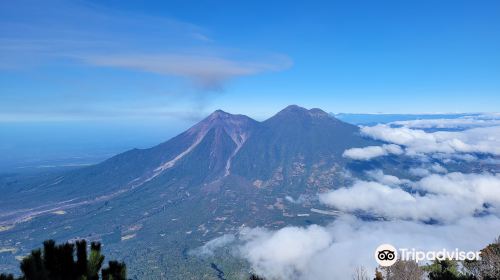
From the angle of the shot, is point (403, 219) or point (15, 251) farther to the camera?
point (403, 219)

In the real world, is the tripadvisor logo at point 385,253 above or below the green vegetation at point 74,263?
below

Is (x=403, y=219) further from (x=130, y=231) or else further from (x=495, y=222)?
(x=130, y=231)

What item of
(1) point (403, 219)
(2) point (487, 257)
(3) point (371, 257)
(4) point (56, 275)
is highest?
(4) point (56, 275)

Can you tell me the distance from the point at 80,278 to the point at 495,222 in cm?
20497

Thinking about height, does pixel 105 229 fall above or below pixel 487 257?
below

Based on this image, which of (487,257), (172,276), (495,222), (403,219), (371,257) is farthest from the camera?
(403,219)

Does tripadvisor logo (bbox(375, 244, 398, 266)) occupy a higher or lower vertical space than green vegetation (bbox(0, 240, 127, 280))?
lower

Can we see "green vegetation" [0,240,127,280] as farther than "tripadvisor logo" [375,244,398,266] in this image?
No

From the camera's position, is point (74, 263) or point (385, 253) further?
point (385, 253)

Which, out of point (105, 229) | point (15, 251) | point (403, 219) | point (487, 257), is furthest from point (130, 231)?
point (487, 257)

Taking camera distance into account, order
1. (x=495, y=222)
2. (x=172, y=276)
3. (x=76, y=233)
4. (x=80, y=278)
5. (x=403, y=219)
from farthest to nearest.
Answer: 1. (x=403, y=219)
2. (x=495, y=222)
3. (x=76, y=233)
4. (x=172, y=276)
5. (x=80, y=278)

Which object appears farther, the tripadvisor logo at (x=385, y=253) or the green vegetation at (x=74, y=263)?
the tripadvisor logo at (x=385, y=253)

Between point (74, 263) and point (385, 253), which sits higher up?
point (74, 263)

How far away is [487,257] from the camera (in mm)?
22453
